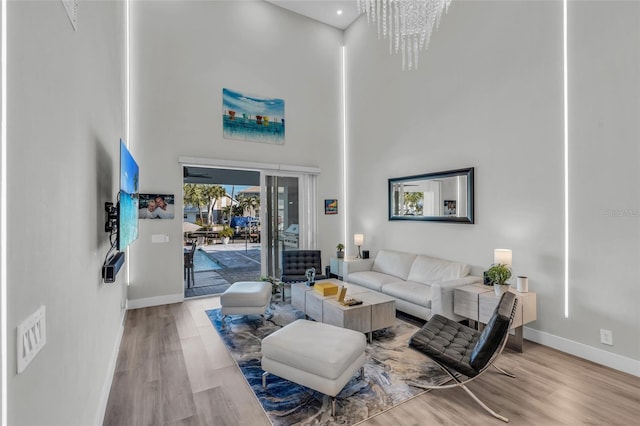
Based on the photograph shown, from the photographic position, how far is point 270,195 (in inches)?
238

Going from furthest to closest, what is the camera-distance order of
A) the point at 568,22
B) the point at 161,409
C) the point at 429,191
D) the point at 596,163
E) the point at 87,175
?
the point at 429,191, the point at 568,22, the point at 596,163, the point at 161,409, the point at 87,175

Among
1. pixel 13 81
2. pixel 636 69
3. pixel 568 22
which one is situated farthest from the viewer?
pixel 568 22

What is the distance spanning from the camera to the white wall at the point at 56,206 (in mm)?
861

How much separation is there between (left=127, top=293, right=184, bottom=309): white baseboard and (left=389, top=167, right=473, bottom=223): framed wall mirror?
12.7ft

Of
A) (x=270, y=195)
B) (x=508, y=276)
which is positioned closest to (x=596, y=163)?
(x=508, y=276)

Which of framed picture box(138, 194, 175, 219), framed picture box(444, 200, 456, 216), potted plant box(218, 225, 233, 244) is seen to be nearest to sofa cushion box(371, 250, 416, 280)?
framed picture box(444, 200, 456, 216)

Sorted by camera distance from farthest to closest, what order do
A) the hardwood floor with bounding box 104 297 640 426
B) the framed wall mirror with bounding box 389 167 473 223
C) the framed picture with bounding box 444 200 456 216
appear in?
the framed picture with bounding box 444 200 456 216
the framed wall mirror with bounding box 389 167 473 223
the hardwood floor with bounding box 104 297 640 426

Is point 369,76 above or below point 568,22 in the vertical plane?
above

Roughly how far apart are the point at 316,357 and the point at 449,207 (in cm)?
311

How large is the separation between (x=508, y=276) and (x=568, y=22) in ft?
8.99

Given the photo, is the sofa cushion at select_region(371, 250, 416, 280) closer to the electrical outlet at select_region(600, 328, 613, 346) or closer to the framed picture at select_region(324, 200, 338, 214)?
the framed picture at select_region(324, 200, 338, 214)

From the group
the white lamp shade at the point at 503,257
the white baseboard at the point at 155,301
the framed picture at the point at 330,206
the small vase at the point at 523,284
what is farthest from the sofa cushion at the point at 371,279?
the white baseboard at the point at 155,301

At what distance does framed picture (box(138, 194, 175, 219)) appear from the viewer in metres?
4.80

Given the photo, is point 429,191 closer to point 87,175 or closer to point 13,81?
point 87,175
